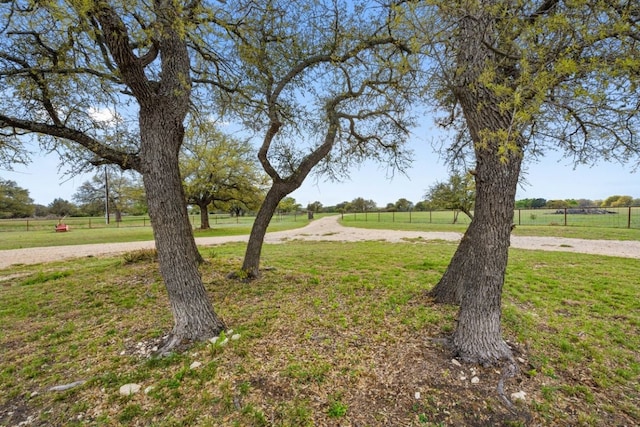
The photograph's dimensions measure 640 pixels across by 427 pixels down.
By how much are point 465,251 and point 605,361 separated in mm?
1704

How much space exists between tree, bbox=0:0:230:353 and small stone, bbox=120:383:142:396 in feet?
1.64

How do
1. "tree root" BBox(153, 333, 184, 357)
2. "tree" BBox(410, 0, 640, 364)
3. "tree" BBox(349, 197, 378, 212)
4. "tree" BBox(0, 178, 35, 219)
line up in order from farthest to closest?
"tree" BBox(349, 197, 378, 212), "tree" BBox(0, 178, 35, 219), "tree root" BBox(153, 333, 184, 357), "tree" BBox(410, 0, 640, 364)

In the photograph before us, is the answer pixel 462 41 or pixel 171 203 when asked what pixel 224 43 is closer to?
pixel 171 203

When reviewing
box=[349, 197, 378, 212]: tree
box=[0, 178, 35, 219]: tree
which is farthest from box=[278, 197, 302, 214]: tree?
box=[0, 178, 35, 219]: tree

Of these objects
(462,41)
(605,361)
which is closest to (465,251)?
(605,361)

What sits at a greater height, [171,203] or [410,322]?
[171,203]

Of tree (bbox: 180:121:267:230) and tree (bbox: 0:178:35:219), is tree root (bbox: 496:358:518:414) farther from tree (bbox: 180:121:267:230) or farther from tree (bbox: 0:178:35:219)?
tree (bbox: 0:178:35:219)

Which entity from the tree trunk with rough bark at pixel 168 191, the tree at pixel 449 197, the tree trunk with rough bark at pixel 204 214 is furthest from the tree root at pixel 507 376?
the tree trunk with rough bark at pixel 204 214

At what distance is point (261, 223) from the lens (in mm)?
5184

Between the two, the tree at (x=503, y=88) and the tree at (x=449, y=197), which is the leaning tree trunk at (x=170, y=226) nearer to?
the tree at (x=503, y=88)

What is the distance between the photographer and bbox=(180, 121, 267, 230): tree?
15.6 m

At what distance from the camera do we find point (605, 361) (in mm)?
2652

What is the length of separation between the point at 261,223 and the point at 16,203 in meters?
47.3

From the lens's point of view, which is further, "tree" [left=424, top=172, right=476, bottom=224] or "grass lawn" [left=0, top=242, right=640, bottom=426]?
"tree" [left=424, top=172, right=476, bottom=224]
